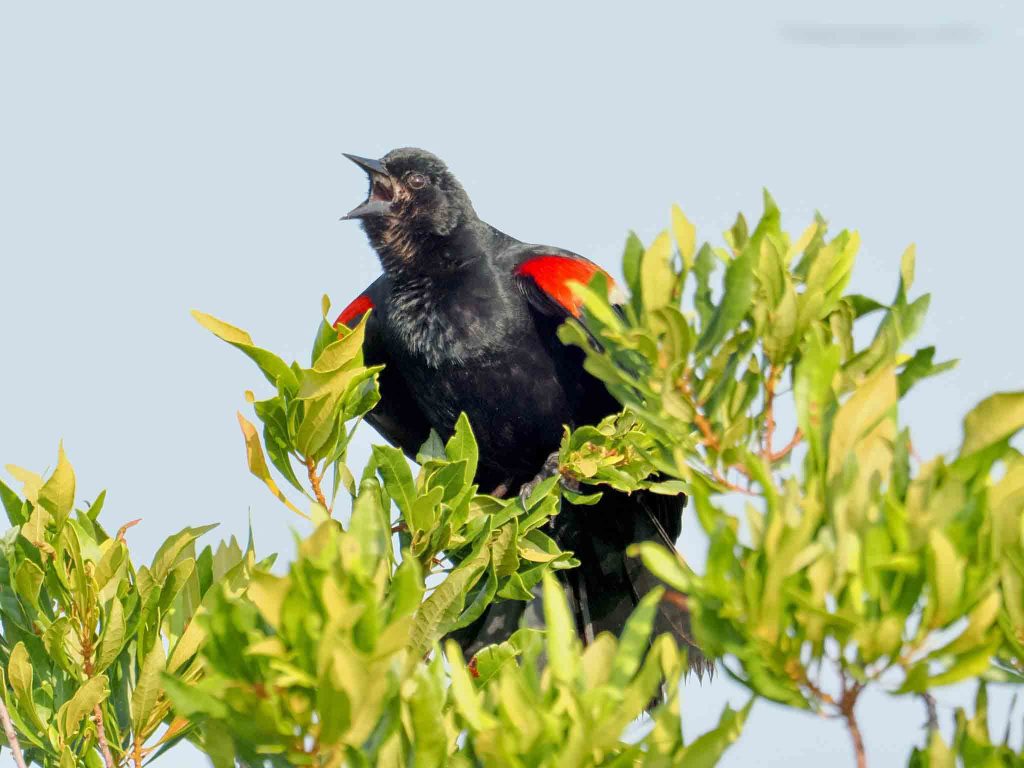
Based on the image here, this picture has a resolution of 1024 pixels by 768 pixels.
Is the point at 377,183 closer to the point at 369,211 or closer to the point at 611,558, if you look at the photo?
the point at 369,211

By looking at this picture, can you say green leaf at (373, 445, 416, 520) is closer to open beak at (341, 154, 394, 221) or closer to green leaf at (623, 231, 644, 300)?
green leaf at (623, 231, 644, 300)

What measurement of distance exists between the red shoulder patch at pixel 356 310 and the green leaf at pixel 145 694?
8.32 feet

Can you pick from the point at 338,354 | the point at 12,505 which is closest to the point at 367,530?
the point at 338,354

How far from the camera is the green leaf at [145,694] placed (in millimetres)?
2373

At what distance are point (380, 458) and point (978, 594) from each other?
55.0 inches

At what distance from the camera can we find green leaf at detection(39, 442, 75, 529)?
8.05 feet

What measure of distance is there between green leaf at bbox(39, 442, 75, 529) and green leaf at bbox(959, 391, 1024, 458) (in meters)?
1.66

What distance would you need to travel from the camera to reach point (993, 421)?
55.6 inches

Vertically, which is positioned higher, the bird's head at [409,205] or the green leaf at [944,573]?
the bird's head at [409,205]

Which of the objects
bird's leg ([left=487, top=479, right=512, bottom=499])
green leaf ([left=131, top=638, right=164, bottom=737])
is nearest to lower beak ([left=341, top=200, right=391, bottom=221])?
bird's leg ([left=487, top=479, right=512, bottom=499])

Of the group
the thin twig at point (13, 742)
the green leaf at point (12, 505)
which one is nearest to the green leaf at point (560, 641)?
the thin twig at point (13, 742)

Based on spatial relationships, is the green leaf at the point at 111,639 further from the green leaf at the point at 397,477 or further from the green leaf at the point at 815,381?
the green leaf at the point at 815,381

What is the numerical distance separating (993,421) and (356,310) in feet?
12.1

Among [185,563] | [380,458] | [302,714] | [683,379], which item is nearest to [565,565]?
[380,458]
